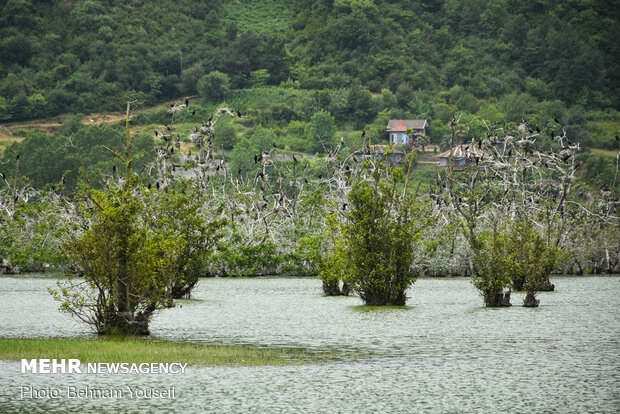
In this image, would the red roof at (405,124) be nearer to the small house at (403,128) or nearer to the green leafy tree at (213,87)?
the small house at (403,128)

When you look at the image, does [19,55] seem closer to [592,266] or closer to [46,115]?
[46,115]

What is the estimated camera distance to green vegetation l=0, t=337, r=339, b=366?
57.6ft

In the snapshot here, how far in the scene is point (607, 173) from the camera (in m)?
101

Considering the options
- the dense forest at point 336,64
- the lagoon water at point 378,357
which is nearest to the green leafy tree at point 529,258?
the lagoon water at point 378,357

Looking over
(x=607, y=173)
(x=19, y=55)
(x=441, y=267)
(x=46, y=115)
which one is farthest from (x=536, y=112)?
(x=441, y=267)

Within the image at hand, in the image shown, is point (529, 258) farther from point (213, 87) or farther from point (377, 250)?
point (213, 87)

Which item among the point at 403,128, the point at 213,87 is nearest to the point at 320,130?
the point at 403,128

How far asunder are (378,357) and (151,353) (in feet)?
14.8

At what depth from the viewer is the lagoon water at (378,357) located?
1429 cm

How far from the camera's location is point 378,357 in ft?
60.8

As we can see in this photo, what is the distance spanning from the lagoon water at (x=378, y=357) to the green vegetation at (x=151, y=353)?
656 millimetres

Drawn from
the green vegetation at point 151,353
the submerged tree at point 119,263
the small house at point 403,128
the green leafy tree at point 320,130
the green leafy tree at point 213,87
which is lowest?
the green vegetation at point 151,353

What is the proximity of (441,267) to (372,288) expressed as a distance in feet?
62.0

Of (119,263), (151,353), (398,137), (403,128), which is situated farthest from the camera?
(403,128)
